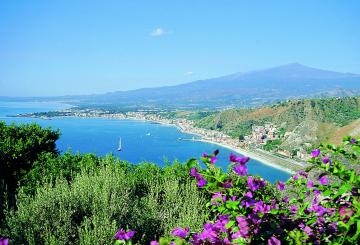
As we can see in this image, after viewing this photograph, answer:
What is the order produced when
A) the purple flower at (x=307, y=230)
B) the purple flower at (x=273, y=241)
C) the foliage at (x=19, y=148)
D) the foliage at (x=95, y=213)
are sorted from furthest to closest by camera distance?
1. the foliage at (x=19, y=148)
2. the foliage at (x=95, y=213)
3. the purple flower at (x=307, y=230)
4. the purple flower at (x=273, y=241)

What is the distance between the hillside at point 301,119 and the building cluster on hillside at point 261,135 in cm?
193

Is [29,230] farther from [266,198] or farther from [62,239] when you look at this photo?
[266,198]

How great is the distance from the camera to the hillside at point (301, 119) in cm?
6681

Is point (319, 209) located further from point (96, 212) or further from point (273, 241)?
point (96, 212)

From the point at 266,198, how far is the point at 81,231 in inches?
104

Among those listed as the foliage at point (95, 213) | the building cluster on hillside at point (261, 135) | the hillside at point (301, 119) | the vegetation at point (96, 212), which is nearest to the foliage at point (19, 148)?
the vegetation at point (96, 212)

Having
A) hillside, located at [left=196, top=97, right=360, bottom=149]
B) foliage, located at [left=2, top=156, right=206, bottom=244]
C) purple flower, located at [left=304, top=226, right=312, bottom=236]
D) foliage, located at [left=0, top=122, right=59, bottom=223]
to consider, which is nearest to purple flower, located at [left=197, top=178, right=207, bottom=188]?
purple flower, located at [left=304, top=226, right=312, bottom=236]

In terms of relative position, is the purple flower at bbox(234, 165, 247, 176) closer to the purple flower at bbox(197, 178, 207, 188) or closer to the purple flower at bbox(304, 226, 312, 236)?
the purple flower at bbox(197, 178, 207, 188)

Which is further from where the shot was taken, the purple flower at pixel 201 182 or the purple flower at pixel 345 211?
the purple flower at pixel 201 182

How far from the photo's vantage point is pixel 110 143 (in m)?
78.4

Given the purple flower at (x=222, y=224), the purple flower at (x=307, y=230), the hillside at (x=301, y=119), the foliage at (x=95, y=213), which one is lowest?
the hillside at (x=301, y=119)

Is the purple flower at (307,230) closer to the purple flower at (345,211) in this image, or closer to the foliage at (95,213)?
the purple flower at (345,211)

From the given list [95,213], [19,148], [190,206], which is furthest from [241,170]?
[19,148]

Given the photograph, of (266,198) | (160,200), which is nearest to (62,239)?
(160,200)
